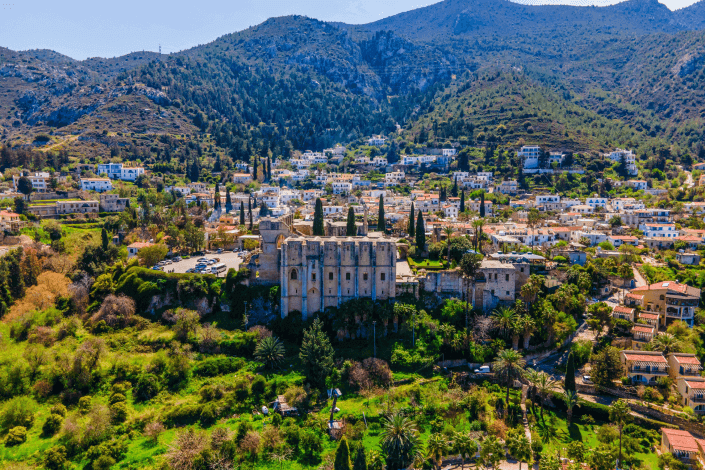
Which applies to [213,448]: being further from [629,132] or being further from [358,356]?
[629,132]

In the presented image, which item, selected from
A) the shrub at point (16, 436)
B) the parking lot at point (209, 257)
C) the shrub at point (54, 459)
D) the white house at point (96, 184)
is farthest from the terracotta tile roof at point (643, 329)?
the white house at point (96, 184)

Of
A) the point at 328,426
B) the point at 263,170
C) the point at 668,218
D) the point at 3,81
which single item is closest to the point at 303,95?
the point at 263,170

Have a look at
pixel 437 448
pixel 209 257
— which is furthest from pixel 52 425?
pixel 437 448

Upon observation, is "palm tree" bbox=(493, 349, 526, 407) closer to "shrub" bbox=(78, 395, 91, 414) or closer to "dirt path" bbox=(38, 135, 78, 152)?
"shrub" bbox=(78, 395, 91, 414)

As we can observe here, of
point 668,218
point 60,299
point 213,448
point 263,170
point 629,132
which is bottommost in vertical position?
point 213,448

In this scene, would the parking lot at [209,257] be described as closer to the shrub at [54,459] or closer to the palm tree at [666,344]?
the shrub at [54,459]
